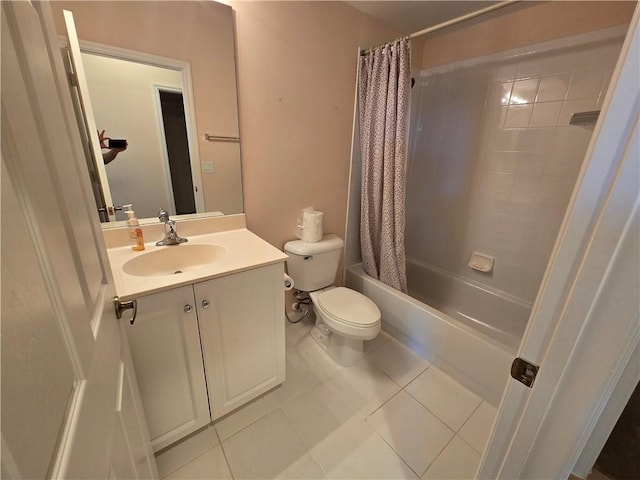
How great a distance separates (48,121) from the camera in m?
0.42

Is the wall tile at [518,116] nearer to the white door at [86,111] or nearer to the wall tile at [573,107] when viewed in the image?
the wall tile at [573,107]

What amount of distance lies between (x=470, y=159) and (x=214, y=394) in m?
2.20

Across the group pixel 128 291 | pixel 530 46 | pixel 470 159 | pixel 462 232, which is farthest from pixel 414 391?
pixel 530 46

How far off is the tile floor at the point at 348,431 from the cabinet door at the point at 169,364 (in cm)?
17

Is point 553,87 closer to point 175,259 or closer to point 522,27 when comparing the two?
point 522,27

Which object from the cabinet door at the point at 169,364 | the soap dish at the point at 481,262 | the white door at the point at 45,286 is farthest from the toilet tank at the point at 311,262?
the white door at the point at 45,286

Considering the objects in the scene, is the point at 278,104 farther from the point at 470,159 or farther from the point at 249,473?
the point at 249,473

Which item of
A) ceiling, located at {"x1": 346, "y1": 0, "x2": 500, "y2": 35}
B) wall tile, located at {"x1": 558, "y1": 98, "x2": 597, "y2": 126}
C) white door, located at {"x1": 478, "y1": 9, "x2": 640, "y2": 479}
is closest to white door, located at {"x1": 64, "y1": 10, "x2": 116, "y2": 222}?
ceiling, located at {"x1": 346, "y1": 0, "x2": 500, "y2": 35}

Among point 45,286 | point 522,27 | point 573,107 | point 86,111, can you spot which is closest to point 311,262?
point 86,111

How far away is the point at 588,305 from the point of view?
16.6 inches

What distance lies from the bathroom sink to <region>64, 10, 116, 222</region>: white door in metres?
0.25

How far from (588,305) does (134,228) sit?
151cm

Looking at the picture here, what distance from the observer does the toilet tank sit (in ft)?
5.54

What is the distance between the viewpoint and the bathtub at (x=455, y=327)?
1.40 metres
